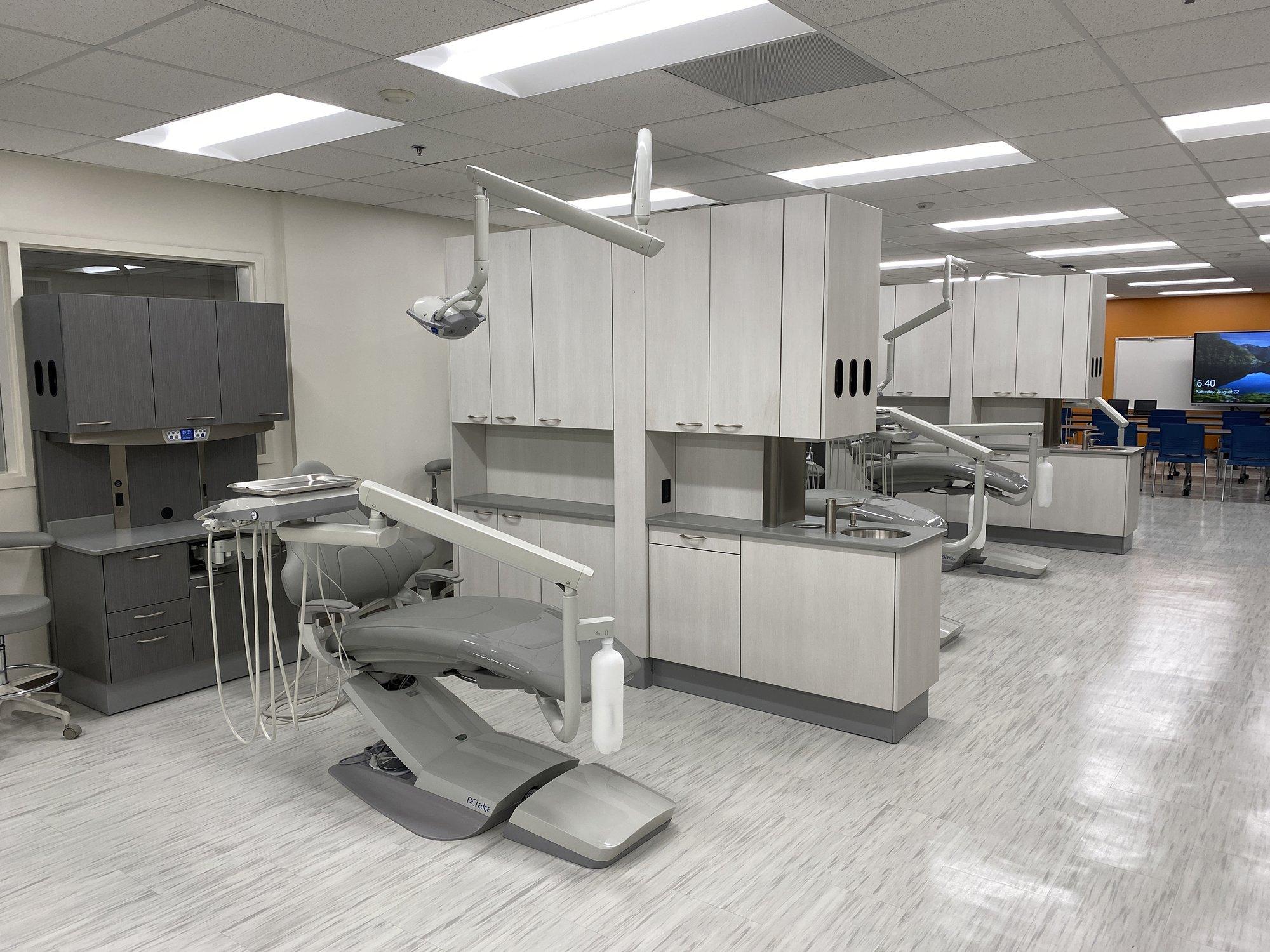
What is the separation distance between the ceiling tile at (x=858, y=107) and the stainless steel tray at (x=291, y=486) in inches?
96.5

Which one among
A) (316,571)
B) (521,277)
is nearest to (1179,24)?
(521,277)

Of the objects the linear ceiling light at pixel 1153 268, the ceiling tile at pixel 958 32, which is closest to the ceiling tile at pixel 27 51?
the ceiling tile at pixel 958 32

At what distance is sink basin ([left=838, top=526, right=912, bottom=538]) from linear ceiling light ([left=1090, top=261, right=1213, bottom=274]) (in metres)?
7.15

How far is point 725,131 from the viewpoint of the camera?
4473mm

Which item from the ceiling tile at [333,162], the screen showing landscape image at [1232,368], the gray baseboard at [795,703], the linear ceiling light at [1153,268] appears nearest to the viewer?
the gray baseboard at [795,703]

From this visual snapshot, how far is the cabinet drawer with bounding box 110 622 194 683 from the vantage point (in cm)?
446

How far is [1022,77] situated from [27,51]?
12.1ft

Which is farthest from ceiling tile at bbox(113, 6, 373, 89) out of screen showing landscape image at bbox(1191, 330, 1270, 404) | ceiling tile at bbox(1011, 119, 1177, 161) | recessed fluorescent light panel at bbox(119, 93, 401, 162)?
screen showing landscape image at bbox(1191, 330, 1270, 404)

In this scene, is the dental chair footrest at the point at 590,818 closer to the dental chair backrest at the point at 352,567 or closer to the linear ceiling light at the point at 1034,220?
the dental chair backrest at the point at 352,567

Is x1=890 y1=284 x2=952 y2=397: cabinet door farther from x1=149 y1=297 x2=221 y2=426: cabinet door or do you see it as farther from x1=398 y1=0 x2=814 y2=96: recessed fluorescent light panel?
x1=149 y1=297 x2=221 y2=426: cabinet door

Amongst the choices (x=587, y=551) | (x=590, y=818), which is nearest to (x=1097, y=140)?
(x=587, y=551)

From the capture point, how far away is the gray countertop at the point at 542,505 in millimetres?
5086

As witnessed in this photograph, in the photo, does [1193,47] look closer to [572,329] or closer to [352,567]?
[572,329]

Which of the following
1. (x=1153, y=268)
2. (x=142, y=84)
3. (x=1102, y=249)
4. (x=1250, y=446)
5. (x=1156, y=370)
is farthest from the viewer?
(x=1156, y=370)
